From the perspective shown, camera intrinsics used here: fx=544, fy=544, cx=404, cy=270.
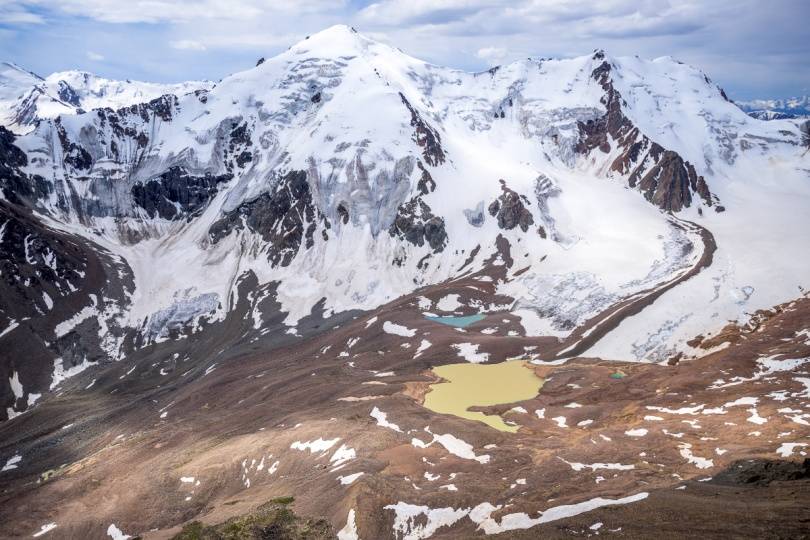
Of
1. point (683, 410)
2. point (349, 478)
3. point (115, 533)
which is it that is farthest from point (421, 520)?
point (115, 533)

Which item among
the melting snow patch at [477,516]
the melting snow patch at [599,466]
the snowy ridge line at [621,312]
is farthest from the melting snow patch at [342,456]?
the snowy ridge line at [621,312]

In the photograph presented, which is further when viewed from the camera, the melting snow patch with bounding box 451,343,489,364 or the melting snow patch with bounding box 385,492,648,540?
the melting snow patch with bounding box 451,343,489,364

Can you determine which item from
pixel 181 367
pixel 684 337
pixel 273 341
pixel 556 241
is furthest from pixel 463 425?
pixel 556 241

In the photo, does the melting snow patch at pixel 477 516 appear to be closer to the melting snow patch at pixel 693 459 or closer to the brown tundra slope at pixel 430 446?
the brown tundra slope at pixel 430 446

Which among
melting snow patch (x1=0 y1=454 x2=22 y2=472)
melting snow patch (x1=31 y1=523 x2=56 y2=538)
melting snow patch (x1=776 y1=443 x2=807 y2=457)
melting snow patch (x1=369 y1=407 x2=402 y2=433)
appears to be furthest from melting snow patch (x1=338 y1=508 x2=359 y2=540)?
melting snow patch (x1=0 y1=454 x2=22 y2=472)

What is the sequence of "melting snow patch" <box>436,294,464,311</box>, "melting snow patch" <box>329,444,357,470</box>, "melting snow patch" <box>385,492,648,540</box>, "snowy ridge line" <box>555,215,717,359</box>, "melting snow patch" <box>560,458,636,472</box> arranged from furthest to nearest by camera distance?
"melting snow patch" <box>436,294,464,311</box>, "snowy ridge line" <box>555,215,717,359</box>, "melting snow patch" <box>329,444,357,470</box>, "melting snow patch" <box>560,458,636,472</box>, "melting snow patch" <box>385,492,648,540</box>

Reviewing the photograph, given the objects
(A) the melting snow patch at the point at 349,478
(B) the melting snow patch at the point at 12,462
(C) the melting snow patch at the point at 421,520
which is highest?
(C) the melting snow patch at the point at 421,520

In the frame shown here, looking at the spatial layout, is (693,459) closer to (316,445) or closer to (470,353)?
(316,445)

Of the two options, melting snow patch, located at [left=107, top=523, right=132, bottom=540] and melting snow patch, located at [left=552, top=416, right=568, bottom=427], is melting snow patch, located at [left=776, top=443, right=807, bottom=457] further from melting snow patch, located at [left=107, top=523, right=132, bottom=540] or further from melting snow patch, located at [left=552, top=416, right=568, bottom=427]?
melting snow patch, located at [left=107, top=523, right=132, bottom=540]

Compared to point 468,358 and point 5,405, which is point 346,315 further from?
point 5,405
